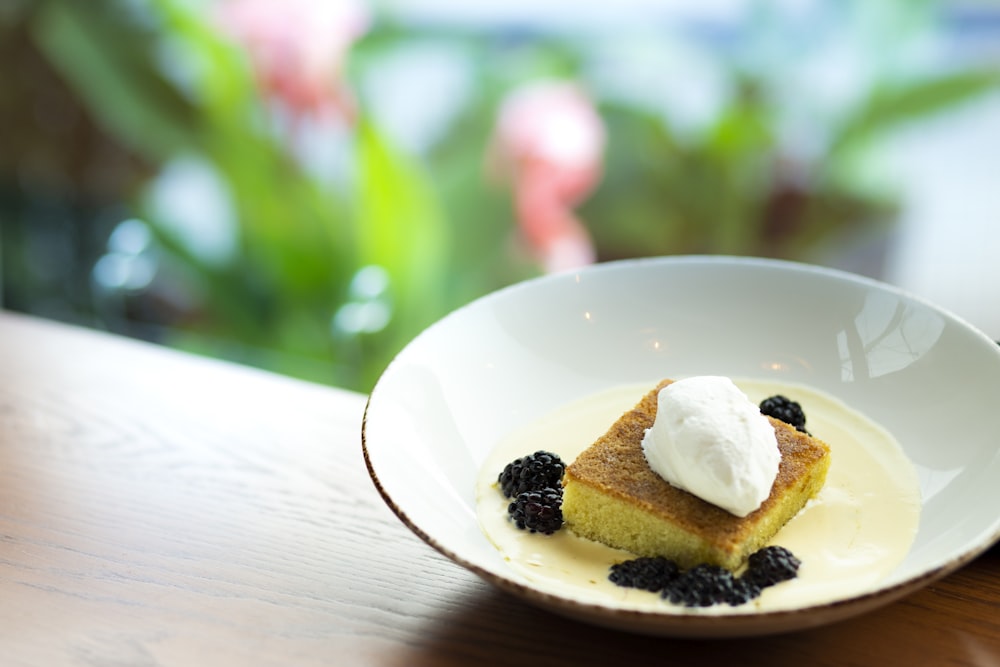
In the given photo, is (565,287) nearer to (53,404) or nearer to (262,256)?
(53,404)

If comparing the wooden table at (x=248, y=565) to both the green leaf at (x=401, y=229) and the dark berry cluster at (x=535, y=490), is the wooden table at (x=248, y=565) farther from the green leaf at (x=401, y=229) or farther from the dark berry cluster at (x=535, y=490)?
the green leaf at (x=401, y=229)

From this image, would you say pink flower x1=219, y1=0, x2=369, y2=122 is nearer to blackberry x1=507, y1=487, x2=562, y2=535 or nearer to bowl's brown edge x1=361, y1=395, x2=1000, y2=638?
blackberry x1=507, y1=487, x2=562, y2=535

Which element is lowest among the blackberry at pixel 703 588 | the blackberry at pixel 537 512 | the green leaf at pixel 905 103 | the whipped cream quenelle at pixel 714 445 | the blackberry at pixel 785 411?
the blackberry at pixel 537 512

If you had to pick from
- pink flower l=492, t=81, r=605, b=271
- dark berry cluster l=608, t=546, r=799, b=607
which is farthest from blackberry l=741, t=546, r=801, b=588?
pink flower l=492, t=81, r=605, b=271

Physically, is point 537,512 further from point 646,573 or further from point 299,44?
point 299,44

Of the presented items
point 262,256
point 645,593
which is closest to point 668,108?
point 262,256

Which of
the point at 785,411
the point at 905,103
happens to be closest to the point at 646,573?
the point at 785,411

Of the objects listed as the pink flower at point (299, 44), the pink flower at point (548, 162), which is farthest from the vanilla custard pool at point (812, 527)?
the pink flower at point (299, 44)
